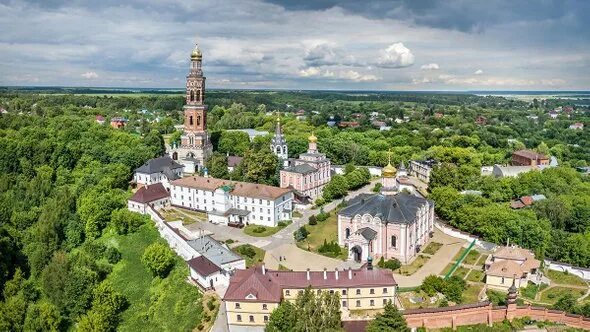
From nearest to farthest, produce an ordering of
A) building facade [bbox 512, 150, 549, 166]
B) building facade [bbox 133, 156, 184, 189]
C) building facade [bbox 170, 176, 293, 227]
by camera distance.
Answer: building facade [bbox 170, 176, 293, 227], building facade [bbox 133, 156, 184, 189], building facade [bbox 512, 150, 549, 166]

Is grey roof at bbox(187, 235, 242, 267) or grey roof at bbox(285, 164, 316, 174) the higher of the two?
grey roof at bbox(285, 164, 316, 174)

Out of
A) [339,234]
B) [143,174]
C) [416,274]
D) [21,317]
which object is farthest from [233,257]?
[143,174]

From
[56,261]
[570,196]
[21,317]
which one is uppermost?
[570,196]

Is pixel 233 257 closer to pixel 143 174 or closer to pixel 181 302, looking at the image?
pixel 181 302

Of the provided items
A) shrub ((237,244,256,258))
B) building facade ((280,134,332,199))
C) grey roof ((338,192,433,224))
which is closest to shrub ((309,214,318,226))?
grey roof ((338,192,433,224))

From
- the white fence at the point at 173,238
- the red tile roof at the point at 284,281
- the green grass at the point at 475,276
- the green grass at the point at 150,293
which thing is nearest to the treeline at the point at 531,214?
the green grass at the point at 475,276

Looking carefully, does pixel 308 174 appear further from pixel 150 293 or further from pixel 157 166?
pixel 150 293

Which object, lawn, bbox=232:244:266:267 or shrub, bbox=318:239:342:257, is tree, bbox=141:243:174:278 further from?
shrub, bbox=318:239:342:257
